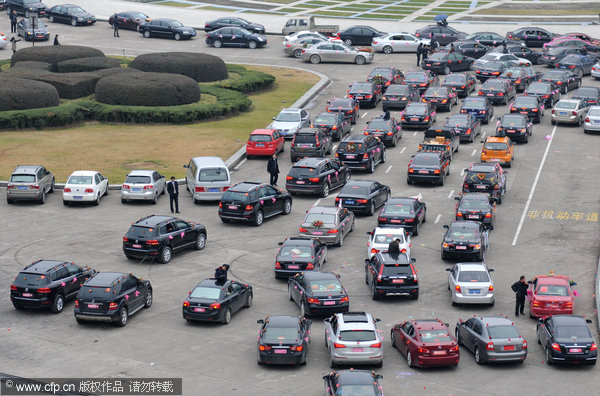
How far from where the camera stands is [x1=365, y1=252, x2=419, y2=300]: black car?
33.1 metres

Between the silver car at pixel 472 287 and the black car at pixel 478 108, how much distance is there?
25.4m

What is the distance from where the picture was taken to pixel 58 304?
105 feet

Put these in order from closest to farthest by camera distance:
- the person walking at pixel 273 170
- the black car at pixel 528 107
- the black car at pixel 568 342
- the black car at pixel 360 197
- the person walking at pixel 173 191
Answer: the black car at pixel 568 342, the black car at pixel 360 197, the person walking at pixel 173 191, the person walking at pixel 273 170, the black car at pixel 528 107

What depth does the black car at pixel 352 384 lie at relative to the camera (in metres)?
23.2

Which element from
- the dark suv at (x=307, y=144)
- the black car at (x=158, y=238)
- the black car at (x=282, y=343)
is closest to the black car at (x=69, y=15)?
the dark suv at (x=307, y=144)

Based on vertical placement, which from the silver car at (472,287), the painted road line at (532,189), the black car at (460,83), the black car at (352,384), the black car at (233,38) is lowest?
the black car at (233,38)

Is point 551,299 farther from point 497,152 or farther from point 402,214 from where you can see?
point 497,152

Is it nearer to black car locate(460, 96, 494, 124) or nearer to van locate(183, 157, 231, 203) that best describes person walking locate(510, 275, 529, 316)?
van locate(183, 157, 231, 203)

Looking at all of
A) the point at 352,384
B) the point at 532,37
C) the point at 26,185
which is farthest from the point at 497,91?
the point at 352,384

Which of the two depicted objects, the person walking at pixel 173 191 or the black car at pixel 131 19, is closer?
the person walking at pixel 173 191

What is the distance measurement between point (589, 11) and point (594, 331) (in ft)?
248

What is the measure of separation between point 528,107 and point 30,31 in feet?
138

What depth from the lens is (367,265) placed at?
115 ft

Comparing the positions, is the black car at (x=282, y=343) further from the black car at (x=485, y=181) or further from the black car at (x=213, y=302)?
the black car at (x=485, y=181)
